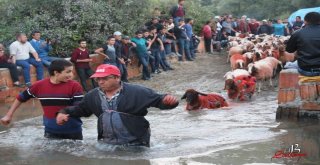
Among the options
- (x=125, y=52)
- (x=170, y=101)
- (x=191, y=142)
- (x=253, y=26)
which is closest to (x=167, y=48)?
(x=125, y=52)

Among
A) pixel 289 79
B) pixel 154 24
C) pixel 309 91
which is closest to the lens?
pixel 309 91

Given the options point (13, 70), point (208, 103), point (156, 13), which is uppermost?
point (156, 13)

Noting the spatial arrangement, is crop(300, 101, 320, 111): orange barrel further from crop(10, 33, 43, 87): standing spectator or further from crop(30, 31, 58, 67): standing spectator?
crop(30, 31, 58, 67): standing spectator

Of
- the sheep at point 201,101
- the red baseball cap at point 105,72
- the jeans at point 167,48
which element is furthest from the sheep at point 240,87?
the jeans at point 167,48

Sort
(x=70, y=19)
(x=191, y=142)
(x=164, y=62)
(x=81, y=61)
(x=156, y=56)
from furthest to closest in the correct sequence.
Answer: (x=164, y=62)
(x=156, y=56)
(x=70, y=19)
(x=81, y=61)
(x=191, y=142)

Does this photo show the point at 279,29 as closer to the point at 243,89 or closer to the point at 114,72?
the point at 243,89

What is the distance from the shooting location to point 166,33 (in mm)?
20062

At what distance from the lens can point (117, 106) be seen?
249 inches

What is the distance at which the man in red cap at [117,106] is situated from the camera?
20.4ft

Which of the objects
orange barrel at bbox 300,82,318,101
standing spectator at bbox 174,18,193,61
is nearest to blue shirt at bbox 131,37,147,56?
standing spectator at bbox 174,18,193,61

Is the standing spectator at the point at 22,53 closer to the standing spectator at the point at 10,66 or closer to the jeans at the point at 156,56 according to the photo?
the standing spectator at the point at 10,66

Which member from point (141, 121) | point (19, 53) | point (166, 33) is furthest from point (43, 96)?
point (166, 33)

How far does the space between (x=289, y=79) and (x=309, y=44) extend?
1.07 metres

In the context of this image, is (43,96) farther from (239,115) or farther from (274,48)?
(274,48)
